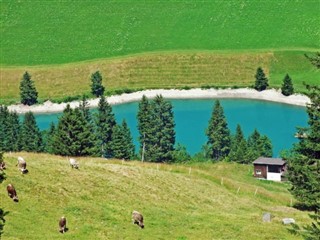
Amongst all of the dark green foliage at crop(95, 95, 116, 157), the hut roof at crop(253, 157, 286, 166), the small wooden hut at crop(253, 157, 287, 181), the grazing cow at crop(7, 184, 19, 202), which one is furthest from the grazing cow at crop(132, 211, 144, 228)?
the dark green foliage at crop(95, 95, 116, 157)

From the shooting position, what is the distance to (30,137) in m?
156

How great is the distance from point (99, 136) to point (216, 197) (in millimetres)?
93172

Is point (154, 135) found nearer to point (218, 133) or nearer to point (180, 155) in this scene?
point (180, 155)

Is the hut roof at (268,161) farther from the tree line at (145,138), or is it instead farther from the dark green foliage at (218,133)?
the dark green foliage at (218,133)

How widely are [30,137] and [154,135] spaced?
30.4 metres

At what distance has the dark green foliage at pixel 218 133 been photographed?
161250 mm

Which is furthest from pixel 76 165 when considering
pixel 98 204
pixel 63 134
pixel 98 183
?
pixel 63 134

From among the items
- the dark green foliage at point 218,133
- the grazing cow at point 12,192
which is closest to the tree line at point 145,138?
the dark green foliage at point 218,133

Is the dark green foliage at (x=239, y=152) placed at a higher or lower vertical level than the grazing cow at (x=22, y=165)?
lower

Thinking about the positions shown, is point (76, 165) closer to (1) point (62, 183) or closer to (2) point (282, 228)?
(1) point (62, 183)

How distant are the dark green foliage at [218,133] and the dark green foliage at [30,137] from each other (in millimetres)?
42540

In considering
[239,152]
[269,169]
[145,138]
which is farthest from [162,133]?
[269,169]

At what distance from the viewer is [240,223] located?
54281 mm

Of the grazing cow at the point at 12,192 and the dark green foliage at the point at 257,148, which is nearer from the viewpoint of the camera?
the grazing cow at the point at 12,192
